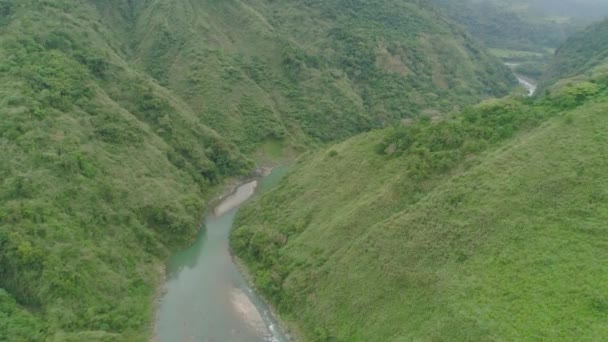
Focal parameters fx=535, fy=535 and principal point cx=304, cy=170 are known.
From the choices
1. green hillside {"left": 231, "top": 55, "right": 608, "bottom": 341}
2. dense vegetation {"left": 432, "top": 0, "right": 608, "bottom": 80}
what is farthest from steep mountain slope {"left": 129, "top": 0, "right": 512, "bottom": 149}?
dense vegetation {"left": 432, "top": 0, "right": 608, "bottom": 80}

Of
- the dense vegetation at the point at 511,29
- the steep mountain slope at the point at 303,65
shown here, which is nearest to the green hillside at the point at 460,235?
the steep mountain slope at the point at 303,65

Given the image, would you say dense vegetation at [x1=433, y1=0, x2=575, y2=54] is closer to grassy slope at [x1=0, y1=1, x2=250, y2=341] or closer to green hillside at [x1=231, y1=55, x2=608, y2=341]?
grassy slope at [x1=0, y1=1, x2=250, y2=341]

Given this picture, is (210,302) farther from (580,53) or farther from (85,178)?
(580,53)

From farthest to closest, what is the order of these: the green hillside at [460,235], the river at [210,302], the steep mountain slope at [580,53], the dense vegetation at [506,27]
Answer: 1. the dense vegetation at [506,27]
2. the steep mountain slope at [580,53]
3. the river at [210,302]
4. the green hillside at [460,235]

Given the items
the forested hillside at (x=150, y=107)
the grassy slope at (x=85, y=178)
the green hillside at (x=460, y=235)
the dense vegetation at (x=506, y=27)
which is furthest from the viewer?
the dense vegetation at (x=506, y=27)

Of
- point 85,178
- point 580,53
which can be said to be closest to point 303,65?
point 85,178

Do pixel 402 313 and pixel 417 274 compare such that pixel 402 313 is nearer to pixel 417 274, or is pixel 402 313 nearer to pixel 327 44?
pixel 417 274

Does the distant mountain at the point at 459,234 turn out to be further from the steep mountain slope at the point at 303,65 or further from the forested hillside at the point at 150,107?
the steep mountain slope at the point at 303,65
